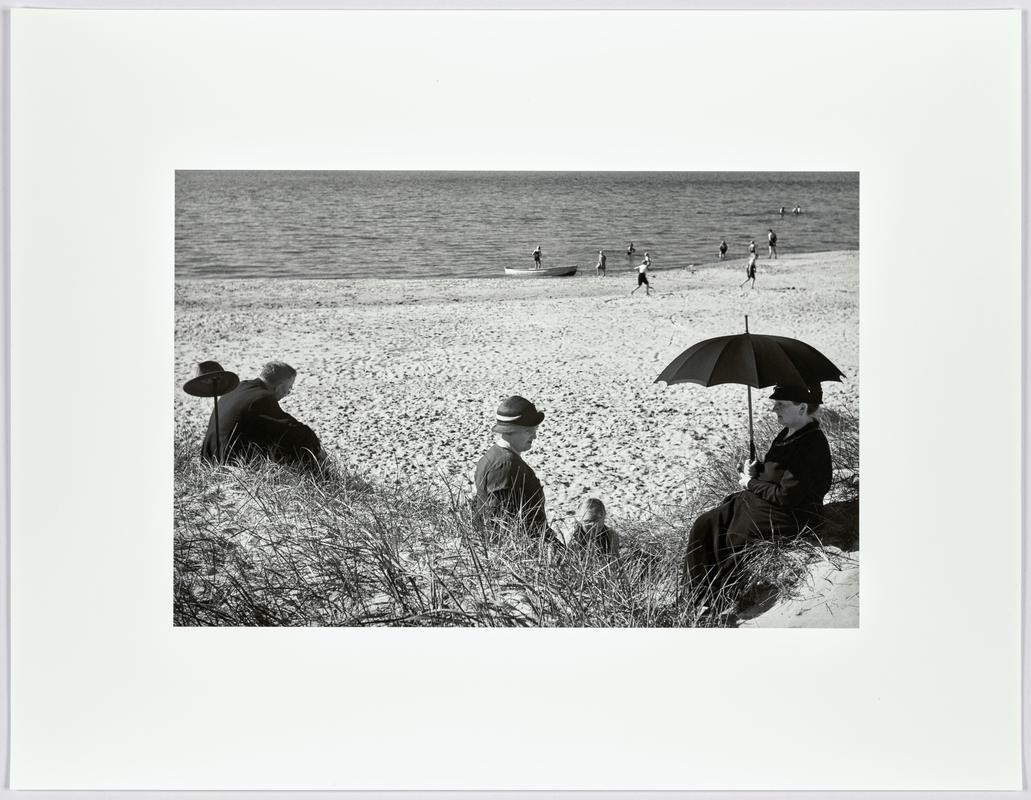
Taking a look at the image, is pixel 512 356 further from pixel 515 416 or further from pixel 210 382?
pixel 210 382

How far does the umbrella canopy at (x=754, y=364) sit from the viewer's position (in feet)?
11.0

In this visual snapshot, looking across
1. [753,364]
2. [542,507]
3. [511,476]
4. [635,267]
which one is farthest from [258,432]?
[753,364]

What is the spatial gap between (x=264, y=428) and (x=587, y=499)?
145 centimetres

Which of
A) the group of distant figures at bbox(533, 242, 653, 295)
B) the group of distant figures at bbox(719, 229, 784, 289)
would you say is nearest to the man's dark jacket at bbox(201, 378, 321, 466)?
the group of distant figures at bbox(533, 242, 653, 295)

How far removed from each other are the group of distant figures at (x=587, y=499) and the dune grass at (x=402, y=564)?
6 cm

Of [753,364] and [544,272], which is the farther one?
[544,272]

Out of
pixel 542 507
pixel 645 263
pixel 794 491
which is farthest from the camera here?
pixel 645 263

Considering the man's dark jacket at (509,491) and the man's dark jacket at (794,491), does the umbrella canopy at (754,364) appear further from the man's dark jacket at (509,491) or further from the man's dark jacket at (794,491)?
the man's dark jacket at (509,491)

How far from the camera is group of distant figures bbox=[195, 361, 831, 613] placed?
3.33m

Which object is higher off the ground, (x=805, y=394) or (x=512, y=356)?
(x=512, y=356)

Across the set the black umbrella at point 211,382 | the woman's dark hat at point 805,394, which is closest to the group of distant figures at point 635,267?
the woman's dark hat at point 805,394

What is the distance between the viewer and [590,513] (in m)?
3.46
